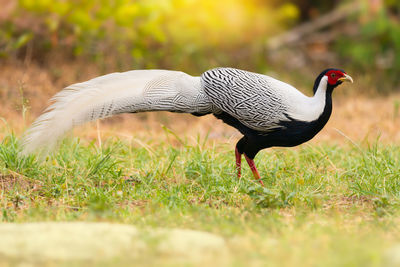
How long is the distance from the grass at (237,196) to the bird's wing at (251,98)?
1.75 ft

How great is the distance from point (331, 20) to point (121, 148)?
8.08 m

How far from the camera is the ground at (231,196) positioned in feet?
10.1

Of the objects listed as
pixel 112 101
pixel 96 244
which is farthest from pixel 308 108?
pixel 96 244

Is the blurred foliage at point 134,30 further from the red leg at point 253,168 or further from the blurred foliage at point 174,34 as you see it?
the red leg at point 253,168

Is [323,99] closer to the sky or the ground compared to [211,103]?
closer to the sky

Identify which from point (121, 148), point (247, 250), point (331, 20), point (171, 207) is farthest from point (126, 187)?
point (331, 20)

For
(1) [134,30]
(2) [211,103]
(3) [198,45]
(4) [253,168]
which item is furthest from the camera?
(3) [198,45]

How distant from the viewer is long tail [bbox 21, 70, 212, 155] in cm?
442

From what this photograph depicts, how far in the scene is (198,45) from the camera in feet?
33.9

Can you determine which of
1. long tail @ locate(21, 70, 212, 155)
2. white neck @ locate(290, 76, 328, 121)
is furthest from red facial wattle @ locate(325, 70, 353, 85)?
long tail @ locate(21, 70, 212, 155)

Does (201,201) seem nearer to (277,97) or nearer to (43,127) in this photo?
(277,97)

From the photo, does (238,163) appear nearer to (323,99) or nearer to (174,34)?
(323,99)

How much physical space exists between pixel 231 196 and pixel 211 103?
0.77 meters

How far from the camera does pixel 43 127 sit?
174 inches
